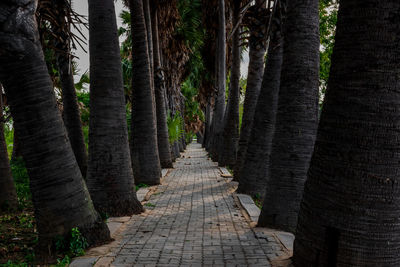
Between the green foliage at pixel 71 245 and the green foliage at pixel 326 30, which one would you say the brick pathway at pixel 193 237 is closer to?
the green foliage at pixel 71 245

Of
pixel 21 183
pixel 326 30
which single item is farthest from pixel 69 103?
pixel 326 30

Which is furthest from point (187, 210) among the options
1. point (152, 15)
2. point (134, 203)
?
point (152, 15)

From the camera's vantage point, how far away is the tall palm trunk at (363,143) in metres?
3.17

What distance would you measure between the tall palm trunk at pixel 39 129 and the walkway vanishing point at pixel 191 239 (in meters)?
0.60

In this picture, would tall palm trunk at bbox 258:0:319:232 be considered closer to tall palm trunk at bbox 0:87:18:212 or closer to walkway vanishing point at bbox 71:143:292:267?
walkway vanishing point at bbox 71:143:292:267

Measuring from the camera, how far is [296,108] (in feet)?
18.6

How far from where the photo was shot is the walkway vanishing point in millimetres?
4473

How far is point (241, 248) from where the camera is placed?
5.00 metres

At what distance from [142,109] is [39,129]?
607 cm

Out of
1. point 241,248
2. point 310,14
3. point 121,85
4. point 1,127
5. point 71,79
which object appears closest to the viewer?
point 241,248

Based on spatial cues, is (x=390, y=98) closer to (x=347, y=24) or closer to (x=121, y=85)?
(x=347, y=24)

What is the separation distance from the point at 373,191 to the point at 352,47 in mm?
1269

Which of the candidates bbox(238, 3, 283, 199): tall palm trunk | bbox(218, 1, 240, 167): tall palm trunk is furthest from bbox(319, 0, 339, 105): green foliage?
bbox(238, 3, 283, 199): tall palm trunk

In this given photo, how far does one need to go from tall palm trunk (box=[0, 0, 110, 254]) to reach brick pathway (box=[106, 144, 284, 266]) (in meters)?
0.85
